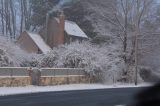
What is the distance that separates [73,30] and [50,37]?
439 cm

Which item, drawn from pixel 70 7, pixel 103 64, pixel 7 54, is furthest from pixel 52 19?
pixel 7 54

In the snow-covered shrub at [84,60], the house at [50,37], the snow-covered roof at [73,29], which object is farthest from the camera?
the snow-covered roof at [73,29]

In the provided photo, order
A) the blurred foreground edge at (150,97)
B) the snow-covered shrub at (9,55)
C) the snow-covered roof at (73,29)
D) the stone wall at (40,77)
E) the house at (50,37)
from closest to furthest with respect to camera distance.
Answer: the blurred foreground edge at (150,97) → the stone wall at (40,77) → the snow-covered shrub at (9,55) → the house at (50,37) → the snow-covered roof at (73,29)

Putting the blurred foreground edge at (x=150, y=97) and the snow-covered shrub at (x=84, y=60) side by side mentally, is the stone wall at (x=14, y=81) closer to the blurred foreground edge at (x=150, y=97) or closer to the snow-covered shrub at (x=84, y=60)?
the snow-covered shrub at (x=84, y=60)

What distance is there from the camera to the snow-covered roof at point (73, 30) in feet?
214

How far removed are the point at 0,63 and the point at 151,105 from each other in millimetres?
33694

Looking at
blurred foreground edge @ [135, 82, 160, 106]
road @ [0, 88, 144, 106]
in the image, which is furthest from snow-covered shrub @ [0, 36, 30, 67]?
blurred foreground edge @ [135, 82, 160, 106]

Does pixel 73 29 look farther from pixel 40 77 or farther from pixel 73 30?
pixel 40 77

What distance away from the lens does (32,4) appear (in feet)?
255

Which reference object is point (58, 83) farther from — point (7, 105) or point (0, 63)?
point (7, 105)

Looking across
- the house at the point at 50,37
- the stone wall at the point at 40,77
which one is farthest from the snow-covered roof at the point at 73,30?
the stone wall at the point at 40,77

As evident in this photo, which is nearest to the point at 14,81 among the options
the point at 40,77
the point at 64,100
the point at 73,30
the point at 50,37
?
the point at 40,77

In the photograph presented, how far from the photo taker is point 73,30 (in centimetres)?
6644

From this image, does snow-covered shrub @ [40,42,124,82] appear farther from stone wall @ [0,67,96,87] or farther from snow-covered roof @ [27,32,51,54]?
snow-covered roof @ [27,32,51,54]
